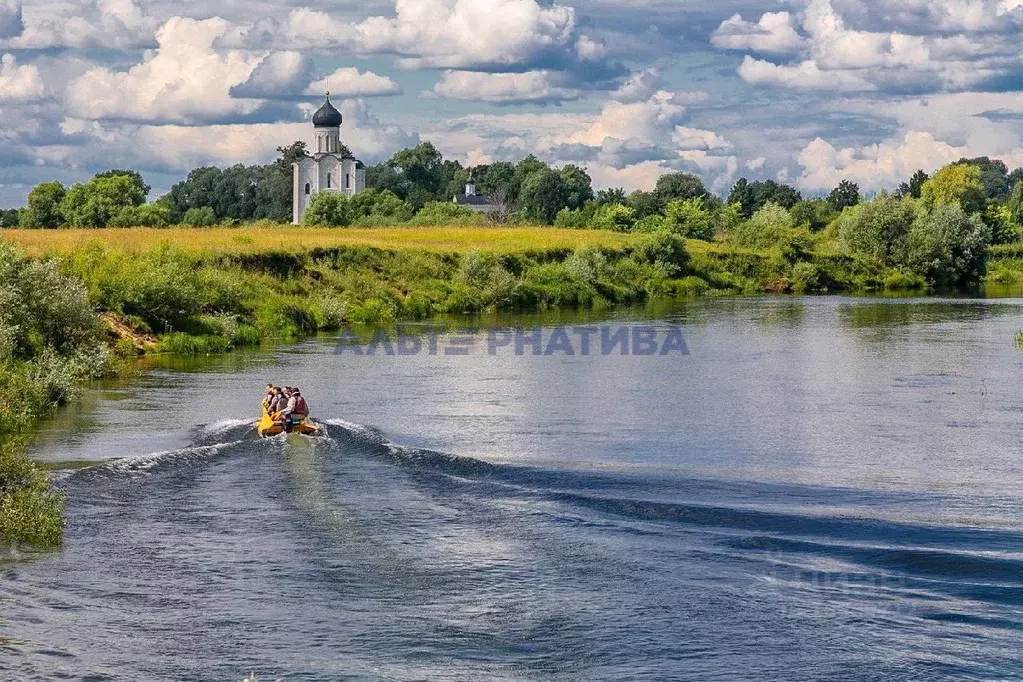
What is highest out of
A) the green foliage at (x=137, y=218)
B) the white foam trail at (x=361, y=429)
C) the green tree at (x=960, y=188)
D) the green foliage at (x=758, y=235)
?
the green tree at (x=960, y=188)

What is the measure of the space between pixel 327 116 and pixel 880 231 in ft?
261

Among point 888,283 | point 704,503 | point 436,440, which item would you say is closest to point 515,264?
point 888,283

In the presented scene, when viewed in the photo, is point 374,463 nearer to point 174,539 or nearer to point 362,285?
point 174,539

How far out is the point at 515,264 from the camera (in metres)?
77.2

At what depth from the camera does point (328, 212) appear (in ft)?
370

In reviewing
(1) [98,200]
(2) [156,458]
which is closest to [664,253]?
(1) [98,200]

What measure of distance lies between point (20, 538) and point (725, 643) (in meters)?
10.3

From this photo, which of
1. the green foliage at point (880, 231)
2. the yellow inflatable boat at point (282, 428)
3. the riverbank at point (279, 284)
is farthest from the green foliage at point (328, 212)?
the yellow inflatable boat at point (282, 428)

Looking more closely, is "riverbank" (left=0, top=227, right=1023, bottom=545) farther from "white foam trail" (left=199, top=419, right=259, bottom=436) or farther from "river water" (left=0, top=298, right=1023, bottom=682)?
"white foam trail" (left=199, top=419, right=259, bottom=436)

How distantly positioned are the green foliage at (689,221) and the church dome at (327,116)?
1816 inches

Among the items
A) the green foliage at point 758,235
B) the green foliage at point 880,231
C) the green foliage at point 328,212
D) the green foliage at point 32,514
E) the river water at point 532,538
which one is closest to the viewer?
the river water at point 532,538

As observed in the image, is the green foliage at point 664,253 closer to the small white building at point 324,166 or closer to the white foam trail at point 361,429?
the white foam trail at point 361,429

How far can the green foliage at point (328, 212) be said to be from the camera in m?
112

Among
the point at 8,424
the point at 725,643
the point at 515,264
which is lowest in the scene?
the point at 725,643
